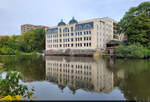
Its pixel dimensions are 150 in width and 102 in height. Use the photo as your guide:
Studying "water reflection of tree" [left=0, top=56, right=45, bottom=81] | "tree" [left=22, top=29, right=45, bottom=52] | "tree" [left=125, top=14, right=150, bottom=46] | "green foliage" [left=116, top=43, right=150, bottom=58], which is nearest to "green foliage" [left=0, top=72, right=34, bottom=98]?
"water reflection of tree" [left=0, top=56, right=45, bottom=81]

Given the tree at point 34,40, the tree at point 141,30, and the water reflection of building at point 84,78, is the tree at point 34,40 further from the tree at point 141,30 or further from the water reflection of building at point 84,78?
the water reflection of building at point 84,78

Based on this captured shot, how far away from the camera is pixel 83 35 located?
5128 centimetres

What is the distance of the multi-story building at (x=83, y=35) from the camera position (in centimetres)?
4841

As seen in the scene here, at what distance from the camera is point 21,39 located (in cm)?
7950

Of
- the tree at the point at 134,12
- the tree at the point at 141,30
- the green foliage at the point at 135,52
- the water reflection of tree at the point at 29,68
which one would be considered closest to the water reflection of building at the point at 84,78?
the water reflection of tree at the point at 29,68

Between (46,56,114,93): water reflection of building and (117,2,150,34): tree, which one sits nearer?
(46,56,114,93): water reflection of building

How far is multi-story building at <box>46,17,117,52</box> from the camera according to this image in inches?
1906

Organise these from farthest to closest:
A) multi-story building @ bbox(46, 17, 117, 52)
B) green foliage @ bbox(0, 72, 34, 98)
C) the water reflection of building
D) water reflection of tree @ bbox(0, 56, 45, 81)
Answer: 1. multi-story building @ bbox(46, 17, 117, 52)
2. water reflection of tree @ bbox(0, 56, 45, 81)
3. the water reflection of building
4. green foliage @ bbox(0, 72, 34, 98)

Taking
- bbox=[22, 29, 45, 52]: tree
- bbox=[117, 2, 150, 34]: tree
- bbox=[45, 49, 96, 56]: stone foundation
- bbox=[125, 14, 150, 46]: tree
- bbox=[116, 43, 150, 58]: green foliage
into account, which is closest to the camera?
bbox=[116, 43, 150, 58]: green foliage

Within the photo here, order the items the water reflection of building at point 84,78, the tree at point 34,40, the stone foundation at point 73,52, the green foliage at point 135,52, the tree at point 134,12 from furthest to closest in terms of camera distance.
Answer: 1. the tree at point 34,40
2. the stone foundation at point 73,52
3. the tree at point 134,12
4. the green foliage at point 135,52
5. the water reflection of building at point 84,78

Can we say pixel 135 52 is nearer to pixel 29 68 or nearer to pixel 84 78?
pixel 84 78

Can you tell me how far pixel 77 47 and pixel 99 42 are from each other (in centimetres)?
997

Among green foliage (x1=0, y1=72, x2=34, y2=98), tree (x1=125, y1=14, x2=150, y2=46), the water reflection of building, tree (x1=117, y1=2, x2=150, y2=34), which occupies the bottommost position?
the water reflection of building

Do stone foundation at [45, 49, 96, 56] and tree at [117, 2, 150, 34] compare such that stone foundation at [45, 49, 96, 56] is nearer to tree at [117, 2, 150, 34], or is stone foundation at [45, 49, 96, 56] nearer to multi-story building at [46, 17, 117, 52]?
multi-story building at [46, 17, 117, 52]
